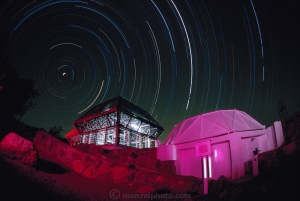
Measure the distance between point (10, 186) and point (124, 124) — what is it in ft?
80.8

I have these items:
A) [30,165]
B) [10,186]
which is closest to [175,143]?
[30,165]

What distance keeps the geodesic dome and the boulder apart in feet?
53.9

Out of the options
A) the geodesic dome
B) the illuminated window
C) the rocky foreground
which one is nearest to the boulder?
the rocky foreground

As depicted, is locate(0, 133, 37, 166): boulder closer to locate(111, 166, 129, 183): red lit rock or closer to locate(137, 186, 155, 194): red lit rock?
locate(111, 166, 129, 183): red lit rock

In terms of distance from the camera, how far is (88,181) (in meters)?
11.1

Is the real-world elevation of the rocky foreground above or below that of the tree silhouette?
below

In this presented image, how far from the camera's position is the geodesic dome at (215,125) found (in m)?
19.6

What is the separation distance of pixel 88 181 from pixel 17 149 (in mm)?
4447

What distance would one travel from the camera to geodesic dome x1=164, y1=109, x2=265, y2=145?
64.3 feet

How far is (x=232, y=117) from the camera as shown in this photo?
21.4 metres

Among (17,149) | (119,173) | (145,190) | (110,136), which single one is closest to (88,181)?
(119,173)

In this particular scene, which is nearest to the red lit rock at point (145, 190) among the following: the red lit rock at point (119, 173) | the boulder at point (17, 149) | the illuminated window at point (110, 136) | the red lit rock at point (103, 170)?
the red lit rock at point (119, 173)

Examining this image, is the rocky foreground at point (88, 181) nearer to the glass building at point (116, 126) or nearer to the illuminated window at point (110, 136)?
the glass building at point (116, 126)

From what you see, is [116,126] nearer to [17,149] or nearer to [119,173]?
[119,173]
